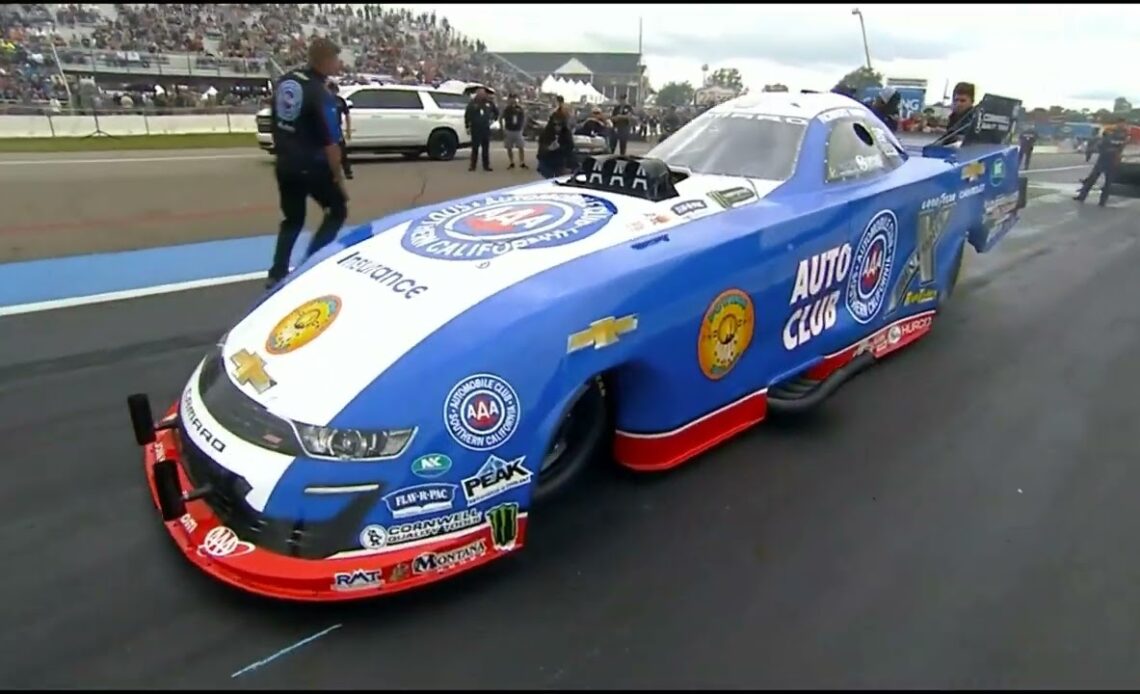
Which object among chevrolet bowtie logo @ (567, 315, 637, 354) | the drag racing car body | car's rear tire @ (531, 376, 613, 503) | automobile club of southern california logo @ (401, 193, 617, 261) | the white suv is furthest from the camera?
the white suv

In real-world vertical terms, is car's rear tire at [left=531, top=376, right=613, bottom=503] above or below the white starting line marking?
above

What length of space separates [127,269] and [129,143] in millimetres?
13580

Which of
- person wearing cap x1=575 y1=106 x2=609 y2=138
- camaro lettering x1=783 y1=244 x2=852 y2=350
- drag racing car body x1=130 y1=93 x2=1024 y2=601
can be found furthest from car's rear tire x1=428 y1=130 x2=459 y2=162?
camaro lettering x1=783 y1=244 x2=852 y2=350

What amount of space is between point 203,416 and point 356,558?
809mm

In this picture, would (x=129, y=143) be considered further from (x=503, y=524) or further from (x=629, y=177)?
(x=503, y=524)

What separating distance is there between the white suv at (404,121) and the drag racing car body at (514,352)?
13.0 metres

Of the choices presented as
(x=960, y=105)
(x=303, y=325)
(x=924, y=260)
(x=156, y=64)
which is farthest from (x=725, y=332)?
(x=156, y=64)

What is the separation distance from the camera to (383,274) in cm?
290

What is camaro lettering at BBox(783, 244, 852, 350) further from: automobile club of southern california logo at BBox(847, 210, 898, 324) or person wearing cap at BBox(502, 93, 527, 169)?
person wearing cap at BBox(502, 93, 527, 169)

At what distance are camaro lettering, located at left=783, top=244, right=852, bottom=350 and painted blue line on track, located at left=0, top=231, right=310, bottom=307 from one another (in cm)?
471

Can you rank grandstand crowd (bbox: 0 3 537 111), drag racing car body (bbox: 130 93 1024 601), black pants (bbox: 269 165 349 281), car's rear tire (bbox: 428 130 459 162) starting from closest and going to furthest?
drag racing car body (bbox: 130 93 1024 601)
black pants (bbox: 269 165 349 281)
car's rear tire (bbox: 428 130 459 162)
grandstand crowd (bbox: 0 3 537 111)

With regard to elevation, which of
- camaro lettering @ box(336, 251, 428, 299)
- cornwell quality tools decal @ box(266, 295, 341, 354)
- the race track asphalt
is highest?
camaro lettering @ box(336, 251, 428, 299)

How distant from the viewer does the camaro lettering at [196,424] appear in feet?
8.03

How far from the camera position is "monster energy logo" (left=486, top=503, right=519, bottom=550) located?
2.42 meters
